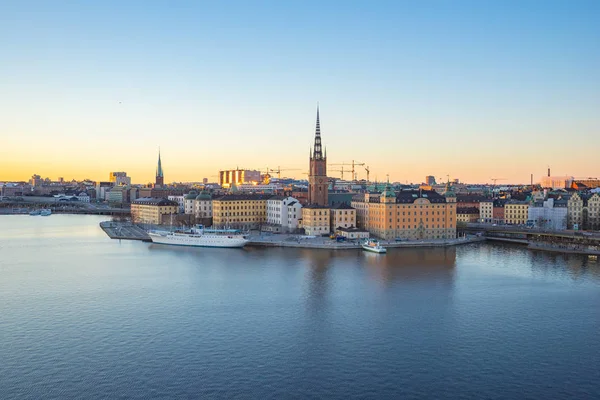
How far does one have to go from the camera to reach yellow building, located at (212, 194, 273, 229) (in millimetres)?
43906

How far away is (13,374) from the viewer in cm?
1269

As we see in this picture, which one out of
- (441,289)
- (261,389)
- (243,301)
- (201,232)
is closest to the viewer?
(261,389)

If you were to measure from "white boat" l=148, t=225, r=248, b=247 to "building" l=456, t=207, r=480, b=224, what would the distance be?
69.4 feet

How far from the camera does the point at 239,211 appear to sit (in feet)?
147

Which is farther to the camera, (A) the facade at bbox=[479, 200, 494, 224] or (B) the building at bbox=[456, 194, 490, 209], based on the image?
(B) the building at bbox=[456, 194, 490, 209]

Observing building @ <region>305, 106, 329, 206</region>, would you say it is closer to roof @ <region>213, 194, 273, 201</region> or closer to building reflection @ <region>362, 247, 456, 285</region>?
roof @ <region>213, 194, 273, 201</region>

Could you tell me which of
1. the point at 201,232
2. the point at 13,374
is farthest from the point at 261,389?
the point at 201,232

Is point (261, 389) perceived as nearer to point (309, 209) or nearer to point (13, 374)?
point (13, 374)

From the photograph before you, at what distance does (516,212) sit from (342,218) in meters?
17.5

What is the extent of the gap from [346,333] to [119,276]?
1247cm

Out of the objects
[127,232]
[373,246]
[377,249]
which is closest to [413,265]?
[377,249]

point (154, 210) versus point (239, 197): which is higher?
point (239, 197)

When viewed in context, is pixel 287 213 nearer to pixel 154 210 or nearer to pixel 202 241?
pixel 202 241

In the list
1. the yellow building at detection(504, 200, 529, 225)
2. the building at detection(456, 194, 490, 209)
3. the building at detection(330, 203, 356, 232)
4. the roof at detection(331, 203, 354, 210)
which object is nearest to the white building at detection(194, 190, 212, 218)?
the roof at detection(331, 203, 354, 210)
